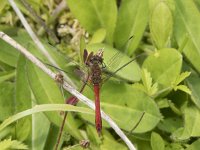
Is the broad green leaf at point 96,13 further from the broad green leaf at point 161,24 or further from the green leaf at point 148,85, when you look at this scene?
the green leaf at point 148,85

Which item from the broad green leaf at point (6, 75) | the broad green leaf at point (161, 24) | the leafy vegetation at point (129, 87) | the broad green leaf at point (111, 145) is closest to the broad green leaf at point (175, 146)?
the leafy vegetation at point (129, 87)

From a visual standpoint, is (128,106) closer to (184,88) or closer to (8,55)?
(184,88)

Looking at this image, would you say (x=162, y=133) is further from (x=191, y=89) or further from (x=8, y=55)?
(x=8, y=55)

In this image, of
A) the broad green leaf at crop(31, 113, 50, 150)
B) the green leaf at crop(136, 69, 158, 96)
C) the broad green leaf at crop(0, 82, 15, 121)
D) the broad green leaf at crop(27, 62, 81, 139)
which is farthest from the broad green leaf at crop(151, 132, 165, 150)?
the broad green leaf at crop(0, 82, 15, 121)

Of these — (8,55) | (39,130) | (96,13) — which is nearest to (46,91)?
(39,130)

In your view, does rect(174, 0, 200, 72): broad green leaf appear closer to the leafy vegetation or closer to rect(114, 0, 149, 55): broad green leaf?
the leafy vegetation
